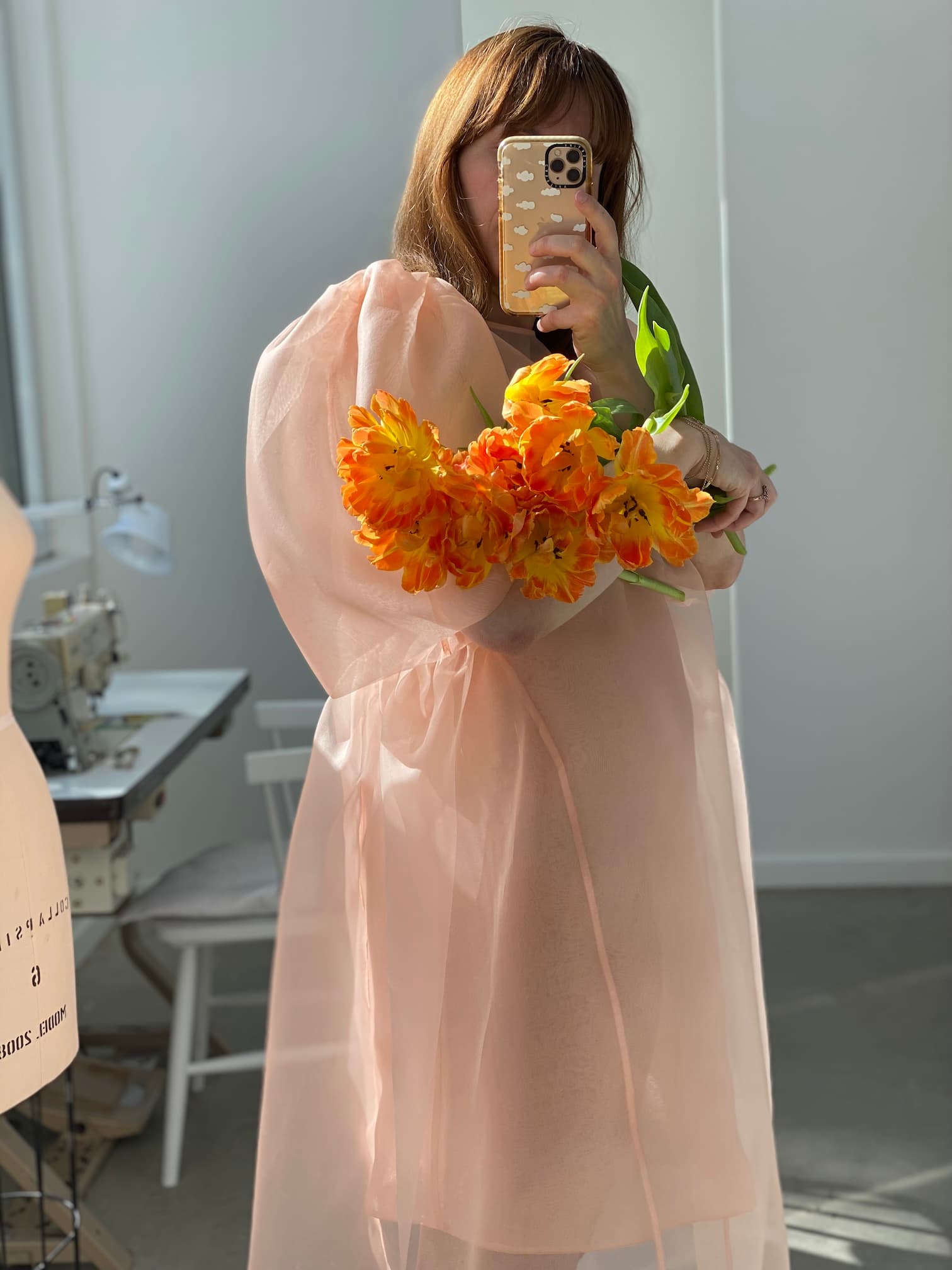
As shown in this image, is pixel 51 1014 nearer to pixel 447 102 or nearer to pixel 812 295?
pixel 447 102

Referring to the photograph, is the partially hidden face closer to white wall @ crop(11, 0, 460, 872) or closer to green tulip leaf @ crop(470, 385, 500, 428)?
green tulip leaf @ crop(470, 385, 500, 428)

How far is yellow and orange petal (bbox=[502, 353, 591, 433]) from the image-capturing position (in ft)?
2.76

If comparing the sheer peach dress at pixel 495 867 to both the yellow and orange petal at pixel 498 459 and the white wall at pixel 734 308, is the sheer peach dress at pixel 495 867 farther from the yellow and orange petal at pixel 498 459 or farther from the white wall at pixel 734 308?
the white wall at pixel 734 308

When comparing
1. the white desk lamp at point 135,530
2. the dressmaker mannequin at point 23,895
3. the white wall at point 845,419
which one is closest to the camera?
the dressmaker mannequin at point 23,895

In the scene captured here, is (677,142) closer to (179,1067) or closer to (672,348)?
(672,348)

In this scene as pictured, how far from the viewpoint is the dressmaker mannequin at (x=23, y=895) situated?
748mm

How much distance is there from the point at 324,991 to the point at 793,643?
2.49 meters

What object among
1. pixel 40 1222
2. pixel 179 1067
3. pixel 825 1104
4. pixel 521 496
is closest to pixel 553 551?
pixel 521 496

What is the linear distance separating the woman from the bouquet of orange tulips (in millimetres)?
139

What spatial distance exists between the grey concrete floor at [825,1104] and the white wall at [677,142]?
1436mm

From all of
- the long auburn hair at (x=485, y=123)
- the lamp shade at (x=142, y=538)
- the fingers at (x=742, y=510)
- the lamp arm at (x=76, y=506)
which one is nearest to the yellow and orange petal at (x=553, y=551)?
the fingers at (x=742, y=510)

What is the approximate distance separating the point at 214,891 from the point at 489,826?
142 centimetres

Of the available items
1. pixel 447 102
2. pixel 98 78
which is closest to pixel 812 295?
pixel 98 78

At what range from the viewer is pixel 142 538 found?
8.98ft
